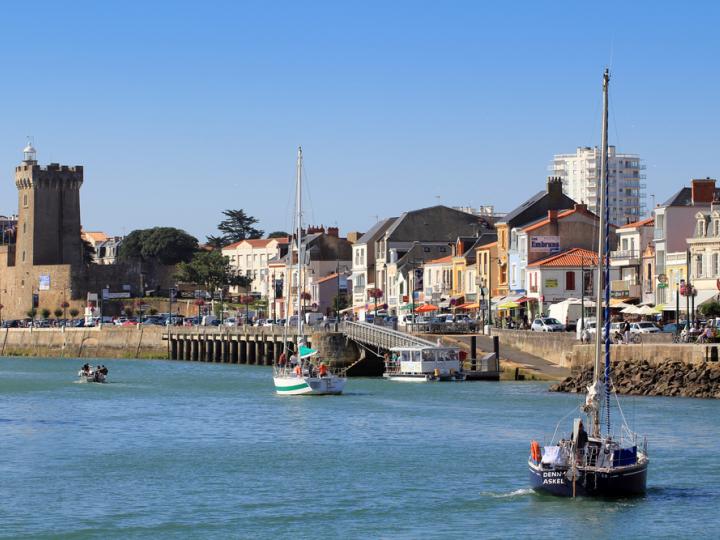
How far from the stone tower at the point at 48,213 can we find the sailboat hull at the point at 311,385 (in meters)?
99.9

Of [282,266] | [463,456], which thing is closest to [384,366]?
[463,456]

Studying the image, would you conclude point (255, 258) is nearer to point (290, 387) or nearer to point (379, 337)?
point (379, 337)

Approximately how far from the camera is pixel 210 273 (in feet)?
560

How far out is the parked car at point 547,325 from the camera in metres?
82.3

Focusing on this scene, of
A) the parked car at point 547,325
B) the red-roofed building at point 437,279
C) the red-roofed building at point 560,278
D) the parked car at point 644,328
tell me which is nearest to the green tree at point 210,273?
the red-roofed building at point 437,279

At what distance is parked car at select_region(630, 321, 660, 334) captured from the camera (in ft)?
240

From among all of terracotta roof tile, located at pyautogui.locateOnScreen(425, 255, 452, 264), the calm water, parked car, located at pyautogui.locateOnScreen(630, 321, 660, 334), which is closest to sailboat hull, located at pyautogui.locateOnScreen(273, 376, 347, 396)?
the calm water

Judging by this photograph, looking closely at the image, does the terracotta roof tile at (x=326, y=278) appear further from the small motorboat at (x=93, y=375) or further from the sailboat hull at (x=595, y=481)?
the sailboat hull at (x=595, y=481)

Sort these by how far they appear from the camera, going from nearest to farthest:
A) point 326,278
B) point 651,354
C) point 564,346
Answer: point 651,354
point 564,346
point 326,278

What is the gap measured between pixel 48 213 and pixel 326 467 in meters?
A: 127

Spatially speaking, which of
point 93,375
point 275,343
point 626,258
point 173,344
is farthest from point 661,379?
point 173,344

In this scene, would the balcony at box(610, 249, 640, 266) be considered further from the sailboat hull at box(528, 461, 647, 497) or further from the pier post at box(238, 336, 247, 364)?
the sailboat hull at box(528, 461, 647, 497)

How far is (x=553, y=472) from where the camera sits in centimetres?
3578

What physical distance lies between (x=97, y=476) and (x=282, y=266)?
115m
